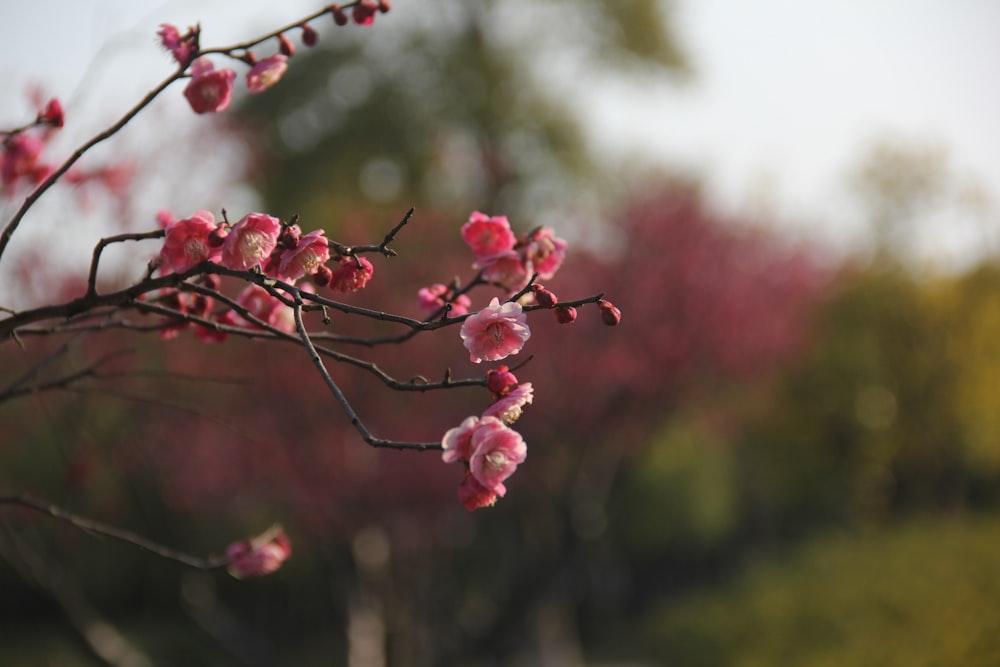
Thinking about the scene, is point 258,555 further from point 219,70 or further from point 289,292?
point 219,70

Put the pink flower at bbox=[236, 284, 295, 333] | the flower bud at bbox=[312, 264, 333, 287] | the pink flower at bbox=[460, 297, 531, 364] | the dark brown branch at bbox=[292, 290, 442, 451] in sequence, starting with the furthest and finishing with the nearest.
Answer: the pink flower at bbox=[236, 284, 295, 333]
the flower bud at bbox=[312, 264, 333, 287]
the pink flower at bbox=[460, 297, 531, 364]
the dark brown branch at bbox=[292, 290, 442, 451]

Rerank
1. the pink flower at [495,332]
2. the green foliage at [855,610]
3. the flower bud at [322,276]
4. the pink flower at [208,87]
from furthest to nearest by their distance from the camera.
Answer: the green foliage at [855,610] < the pink flower at [208,87] < the flower bud at [322,276] < the pink flower at [495,332]

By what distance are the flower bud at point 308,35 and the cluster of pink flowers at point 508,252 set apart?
543 mm

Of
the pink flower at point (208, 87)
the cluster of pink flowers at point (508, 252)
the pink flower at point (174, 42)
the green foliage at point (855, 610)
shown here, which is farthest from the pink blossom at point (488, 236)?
the green foliage at point (855, 610)

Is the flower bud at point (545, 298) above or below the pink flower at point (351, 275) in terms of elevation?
below

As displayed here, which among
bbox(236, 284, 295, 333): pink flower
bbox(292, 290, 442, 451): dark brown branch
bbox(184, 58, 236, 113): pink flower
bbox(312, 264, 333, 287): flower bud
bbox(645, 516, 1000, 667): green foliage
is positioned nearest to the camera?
bbox(292, 290, 442, 451): dark brown branch

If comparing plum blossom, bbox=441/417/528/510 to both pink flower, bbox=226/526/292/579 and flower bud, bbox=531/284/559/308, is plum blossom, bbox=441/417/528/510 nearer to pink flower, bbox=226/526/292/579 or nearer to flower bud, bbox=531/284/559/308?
flower bud, bbox=531/284/559/308

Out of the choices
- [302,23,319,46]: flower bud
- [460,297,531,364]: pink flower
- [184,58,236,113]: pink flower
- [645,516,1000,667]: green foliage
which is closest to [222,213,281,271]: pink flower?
[460,297,531,364]: pink flower

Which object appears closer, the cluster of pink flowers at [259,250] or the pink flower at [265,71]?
the cluster of pink flowers at [259,250]

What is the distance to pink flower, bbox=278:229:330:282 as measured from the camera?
1304 mm

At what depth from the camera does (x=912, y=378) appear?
1609cm

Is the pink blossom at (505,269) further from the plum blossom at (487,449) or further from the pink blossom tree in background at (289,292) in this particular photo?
the plum blossom at (487,449)

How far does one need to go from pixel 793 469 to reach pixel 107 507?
1206 centimetres

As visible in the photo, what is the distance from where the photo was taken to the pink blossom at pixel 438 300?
169 centimetres
